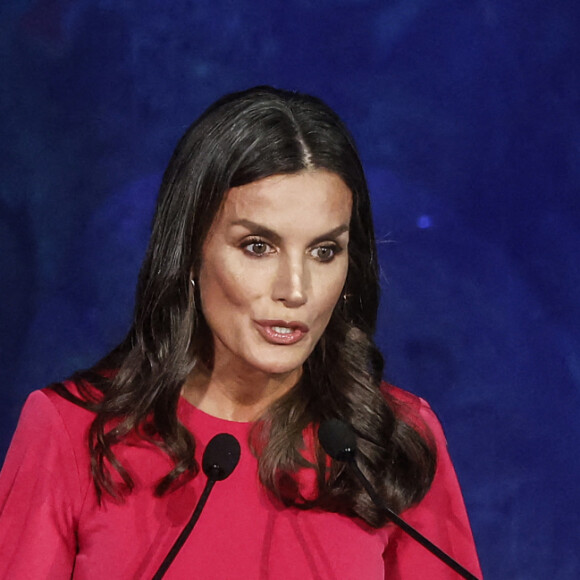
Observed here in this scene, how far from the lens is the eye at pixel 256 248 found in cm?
150

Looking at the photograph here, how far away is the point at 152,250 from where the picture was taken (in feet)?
A: 5.18

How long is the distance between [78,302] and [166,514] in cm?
44

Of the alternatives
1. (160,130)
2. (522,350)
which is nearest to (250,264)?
(160,130)

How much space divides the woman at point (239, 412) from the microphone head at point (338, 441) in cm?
18

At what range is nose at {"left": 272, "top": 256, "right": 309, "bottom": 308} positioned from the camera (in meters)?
1.46

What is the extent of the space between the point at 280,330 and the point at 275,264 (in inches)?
3.8

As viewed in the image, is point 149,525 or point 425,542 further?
point 149,525

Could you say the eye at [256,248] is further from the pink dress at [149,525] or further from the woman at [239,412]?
the pink dress at [149,525]

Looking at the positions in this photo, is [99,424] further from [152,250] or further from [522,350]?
[522,350]

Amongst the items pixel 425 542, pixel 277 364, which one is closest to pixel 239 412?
pixel 277 364

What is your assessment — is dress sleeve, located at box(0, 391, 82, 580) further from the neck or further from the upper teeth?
the upper teeth

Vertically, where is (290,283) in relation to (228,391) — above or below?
above

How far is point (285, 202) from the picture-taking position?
1477mm

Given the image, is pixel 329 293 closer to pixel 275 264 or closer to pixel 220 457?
pixel 275 264
